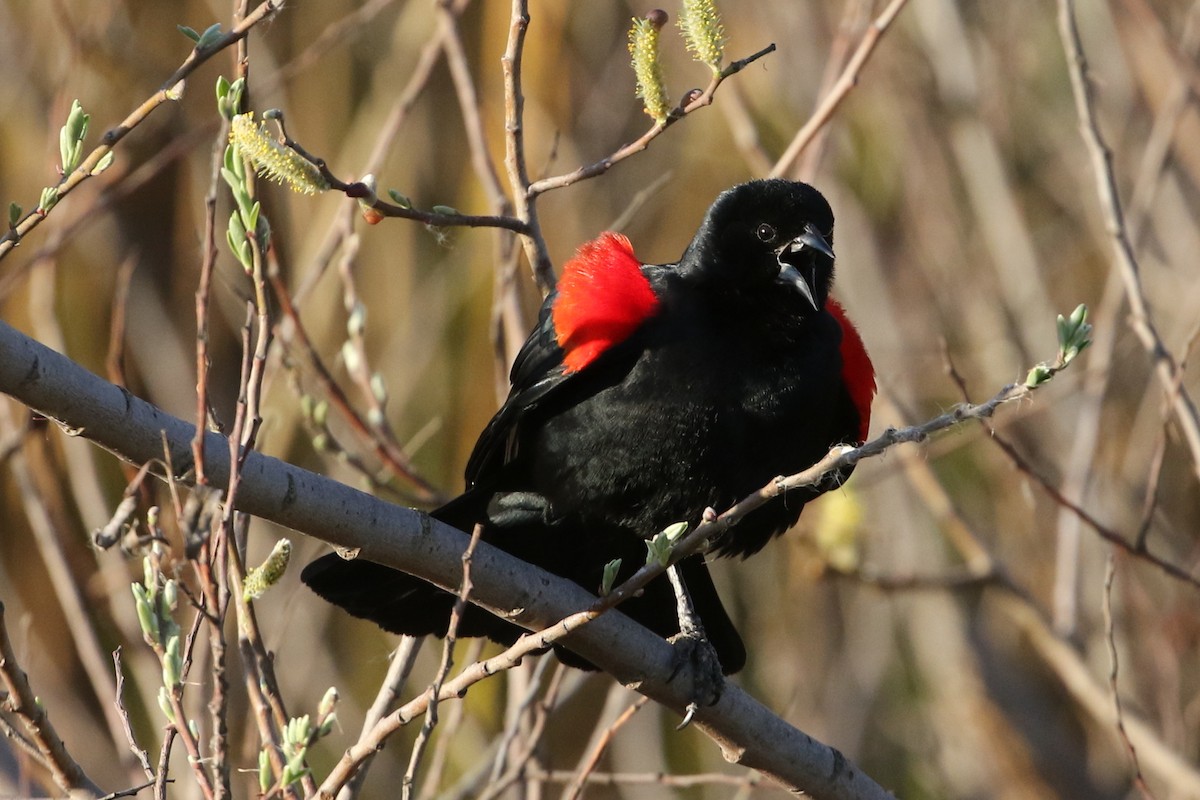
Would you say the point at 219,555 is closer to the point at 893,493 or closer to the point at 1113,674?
the point at 1113,674

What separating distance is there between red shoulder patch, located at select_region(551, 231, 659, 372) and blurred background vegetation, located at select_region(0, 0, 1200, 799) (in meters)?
1.53

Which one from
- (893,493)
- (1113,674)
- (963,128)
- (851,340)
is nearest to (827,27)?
(963,128)

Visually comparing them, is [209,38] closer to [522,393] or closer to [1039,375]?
[1039,375]

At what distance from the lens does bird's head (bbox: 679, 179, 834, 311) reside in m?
3.12

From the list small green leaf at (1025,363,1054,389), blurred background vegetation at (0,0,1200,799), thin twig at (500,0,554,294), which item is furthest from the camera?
blurred background vegetation at (0,0,1200,799)

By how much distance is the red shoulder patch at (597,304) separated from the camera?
2.94 m

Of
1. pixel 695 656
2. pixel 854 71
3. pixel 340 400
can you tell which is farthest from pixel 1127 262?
pixel 340 400

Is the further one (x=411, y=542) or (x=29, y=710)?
(x=411, y=542)

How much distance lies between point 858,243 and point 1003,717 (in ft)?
6.43

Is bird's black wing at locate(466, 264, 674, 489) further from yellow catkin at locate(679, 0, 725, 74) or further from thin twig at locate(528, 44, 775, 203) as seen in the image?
yellow catkin at locate(679, 0, 725, 74)

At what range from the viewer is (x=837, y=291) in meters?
5.36

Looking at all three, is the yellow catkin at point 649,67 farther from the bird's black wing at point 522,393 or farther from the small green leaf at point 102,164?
the bird's black wing at point 522,393

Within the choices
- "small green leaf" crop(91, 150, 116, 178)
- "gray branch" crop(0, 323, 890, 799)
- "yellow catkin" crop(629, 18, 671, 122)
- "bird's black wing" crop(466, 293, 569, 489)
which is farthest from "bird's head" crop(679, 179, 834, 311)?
"small green leaf" crop(91, 150, 116, 178)

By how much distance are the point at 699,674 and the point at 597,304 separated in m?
0.87
